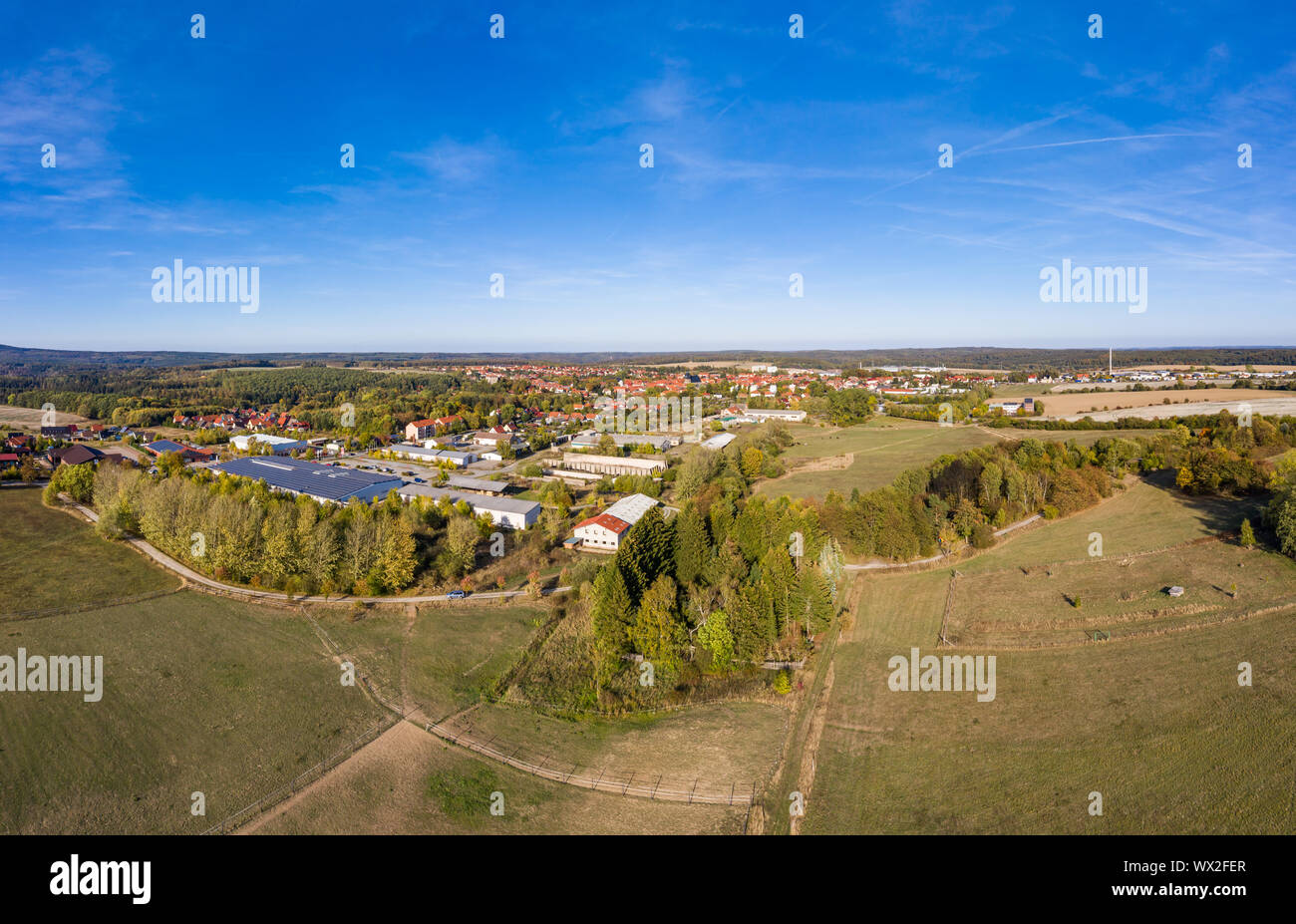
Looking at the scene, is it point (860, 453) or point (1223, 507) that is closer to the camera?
point (1223, 507)

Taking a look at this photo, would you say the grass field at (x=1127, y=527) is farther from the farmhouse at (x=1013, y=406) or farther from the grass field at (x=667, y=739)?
the farmhouse at (x=1013, y=406)

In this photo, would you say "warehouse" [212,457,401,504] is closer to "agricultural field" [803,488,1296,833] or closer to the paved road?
the paved road

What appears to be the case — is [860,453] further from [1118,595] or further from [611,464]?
[1118,595]

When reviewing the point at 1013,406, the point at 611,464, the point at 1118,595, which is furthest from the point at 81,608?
the point at 1013,406

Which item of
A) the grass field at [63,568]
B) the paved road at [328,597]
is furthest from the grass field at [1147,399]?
the grass field at [63,568]

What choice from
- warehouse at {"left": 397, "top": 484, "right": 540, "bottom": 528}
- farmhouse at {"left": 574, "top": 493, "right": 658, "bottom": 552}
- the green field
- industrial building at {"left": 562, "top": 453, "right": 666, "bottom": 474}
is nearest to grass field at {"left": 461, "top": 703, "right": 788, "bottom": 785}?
farmhouse at {"left": 574, "top": 493, "right": 658, "bottom": 552}
